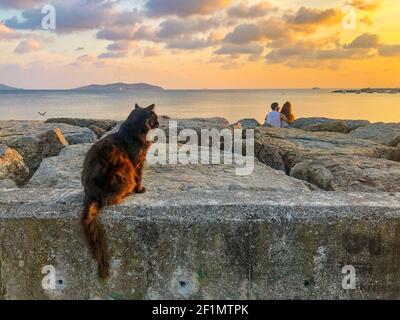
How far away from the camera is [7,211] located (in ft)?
9.52

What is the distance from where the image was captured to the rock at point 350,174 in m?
4.76

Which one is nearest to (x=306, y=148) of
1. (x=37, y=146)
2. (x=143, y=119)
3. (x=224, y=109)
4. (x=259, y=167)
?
(x=259, y=167)

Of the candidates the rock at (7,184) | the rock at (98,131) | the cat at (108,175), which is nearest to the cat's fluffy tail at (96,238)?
the cat at (108,175)

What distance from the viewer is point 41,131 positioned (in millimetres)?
7602

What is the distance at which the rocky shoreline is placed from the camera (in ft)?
15.0

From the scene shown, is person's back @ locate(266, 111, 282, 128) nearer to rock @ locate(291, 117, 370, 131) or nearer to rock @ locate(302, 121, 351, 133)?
rock @ locate(291, 117, 370, 131)

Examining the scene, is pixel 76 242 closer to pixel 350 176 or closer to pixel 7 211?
pixel 7 211

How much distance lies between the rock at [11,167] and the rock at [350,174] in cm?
332

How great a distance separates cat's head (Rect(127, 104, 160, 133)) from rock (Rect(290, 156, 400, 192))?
208cm

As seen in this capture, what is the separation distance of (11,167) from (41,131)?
2.51 metres

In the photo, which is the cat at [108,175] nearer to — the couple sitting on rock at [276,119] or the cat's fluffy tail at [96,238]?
the cat's fluffy tail at [96,238]

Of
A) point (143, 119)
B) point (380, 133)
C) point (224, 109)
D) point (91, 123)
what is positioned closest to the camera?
point (143, 119)

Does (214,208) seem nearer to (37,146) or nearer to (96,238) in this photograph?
(96,238)

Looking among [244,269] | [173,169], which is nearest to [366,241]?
[244,269]
